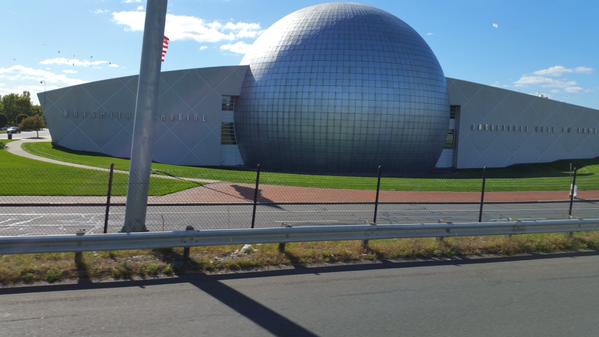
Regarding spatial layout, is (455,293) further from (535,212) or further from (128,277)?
(535,212)

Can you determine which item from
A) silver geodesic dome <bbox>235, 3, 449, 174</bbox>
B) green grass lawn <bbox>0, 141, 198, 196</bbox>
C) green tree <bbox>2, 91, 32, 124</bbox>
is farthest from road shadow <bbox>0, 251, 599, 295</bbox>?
green tree <bbox>2, 91, 32, 124</bbox>

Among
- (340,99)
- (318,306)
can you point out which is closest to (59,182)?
(318,306)

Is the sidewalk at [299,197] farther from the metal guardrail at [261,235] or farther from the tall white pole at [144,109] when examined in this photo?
the metal guardrail at [261,235]

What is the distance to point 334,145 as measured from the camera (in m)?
39.9

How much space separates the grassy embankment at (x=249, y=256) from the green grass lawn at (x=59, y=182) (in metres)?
11.1

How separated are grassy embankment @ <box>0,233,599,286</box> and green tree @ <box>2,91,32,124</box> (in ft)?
460

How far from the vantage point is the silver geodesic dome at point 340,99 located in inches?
1553

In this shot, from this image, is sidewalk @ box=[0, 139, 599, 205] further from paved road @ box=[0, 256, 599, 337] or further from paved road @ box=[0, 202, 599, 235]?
paved road @ box=[0, 256, 599, 337]

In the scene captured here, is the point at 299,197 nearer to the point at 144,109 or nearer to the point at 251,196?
the point at 251,196

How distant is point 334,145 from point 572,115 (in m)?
32.9

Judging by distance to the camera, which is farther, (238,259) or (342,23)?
(342,23)

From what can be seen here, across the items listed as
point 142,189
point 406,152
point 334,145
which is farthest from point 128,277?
point 406,152

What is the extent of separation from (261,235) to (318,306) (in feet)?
8.87

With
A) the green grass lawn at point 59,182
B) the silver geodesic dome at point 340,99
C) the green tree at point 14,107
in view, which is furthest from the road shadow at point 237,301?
the green tree at point 14,107
